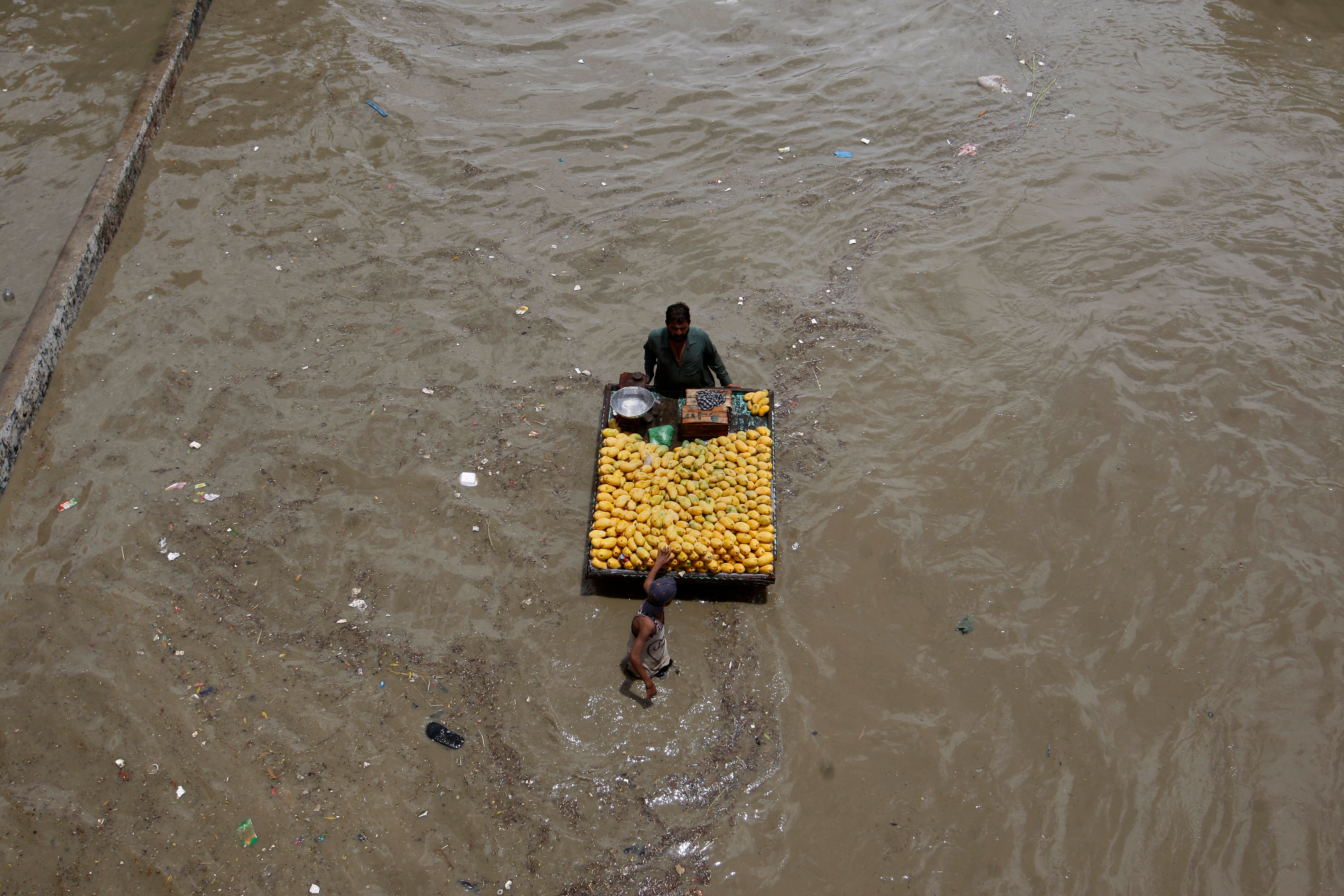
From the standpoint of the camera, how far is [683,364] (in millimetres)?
6645

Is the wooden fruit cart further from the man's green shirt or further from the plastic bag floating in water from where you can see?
the plastic bag floating in water

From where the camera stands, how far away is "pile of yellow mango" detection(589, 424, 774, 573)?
229 inches

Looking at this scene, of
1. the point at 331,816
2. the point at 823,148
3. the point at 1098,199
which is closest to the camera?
the point at 331,816

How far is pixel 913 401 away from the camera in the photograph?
297 inches

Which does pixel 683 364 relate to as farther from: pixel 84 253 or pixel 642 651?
pixel 84 253

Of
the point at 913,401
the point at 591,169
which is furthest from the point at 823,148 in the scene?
the point at 913,401

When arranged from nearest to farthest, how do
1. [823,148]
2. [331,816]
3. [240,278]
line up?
[331,816], [240,278], [823,148]

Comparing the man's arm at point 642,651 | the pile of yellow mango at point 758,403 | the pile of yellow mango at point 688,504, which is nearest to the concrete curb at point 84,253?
the pile of yellow mango at point 688,504

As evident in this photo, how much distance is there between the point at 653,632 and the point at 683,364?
2.41m

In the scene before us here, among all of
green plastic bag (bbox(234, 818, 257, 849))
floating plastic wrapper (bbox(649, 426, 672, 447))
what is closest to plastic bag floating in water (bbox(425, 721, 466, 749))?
green plastic bag (bbox(234, 818, 257, 849))

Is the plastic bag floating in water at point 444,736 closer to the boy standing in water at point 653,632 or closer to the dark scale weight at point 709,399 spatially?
the boy standing in water at point 653,632

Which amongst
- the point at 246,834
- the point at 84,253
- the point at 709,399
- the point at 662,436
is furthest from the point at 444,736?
the point at 84,253

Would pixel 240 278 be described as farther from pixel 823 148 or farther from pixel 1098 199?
pixel 1098 199

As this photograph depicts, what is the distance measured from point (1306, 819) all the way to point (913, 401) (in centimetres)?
420
